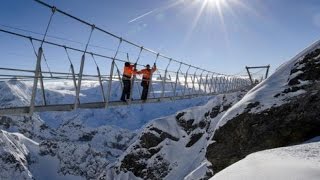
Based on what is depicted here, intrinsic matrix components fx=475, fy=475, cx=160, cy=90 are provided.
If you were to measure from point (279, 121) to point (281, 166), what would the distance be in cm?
691

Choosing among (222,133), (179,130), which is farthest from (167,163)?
(222,133)

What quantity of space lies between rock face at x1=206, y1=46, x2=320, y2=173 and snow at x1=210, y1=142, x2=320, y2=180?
143 inches

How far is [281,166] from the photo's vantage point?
8758mm

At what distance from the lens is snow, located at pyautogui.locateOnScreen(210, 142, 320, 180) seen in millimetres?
8055

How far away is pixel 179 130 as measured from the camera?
434ft

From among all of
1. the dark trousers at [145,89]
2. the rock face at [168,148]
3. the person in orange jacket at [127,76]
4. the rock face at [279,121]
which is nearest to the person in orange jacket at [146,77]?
the dark trousers at [145,89]

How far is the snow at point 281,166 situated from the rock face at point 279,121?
362cm

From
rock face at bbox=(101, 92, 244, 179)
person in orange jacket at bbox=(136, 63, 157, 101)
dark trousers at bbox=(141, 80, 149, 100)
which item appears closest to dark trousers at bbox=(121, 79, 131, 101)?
person in orange jacket at bbox=(136, 63, 157, 101)

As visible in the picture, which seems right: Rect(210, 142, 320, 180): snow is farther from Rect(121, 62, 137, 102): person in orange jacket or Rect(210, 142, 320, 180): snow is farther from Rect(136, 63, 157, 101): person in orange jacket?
Rect(136, 63, 157, 101): person in orange jacket

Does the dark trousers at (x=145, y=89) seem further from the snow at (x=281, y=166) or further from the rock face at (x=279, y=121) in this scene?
the snow at (x=281, y=166)

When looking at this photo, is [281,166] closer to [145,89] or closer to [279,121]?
[279,121]

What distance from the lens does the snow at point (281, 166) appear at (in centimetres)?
805

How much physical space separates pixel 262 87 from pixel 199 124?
107 meters

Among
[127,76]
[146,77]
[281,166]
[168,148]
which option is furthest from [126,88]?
[168,148]
